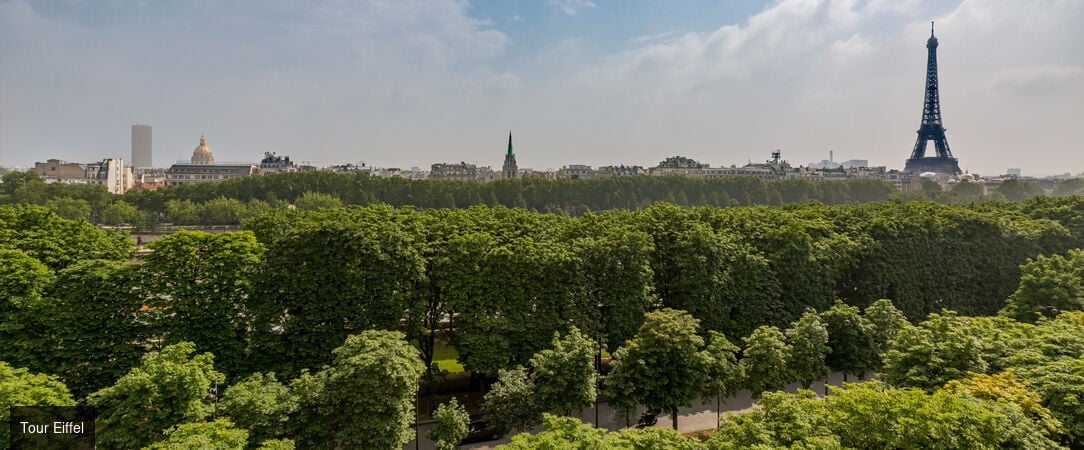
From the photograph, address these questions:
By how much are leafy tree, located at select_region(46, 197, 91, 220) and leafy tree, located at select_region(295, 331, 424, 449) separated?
3101 inches

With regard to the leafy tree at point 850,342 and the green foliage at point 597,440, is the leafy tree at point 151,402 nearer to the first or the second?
the green foliage at point 597,440

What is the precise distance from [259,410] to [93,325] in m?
9.50

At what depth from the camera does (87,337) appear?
21953mm

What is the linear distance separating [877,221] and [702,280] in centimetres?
1596

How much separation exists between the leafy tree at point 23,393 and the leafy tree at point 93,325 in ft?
10.9

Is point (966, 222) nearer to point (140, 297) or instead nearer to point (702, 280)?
point (702, 280)

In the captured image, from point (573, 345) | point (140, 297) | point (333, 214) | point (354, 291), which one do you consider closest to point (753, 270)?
point (573, 345)

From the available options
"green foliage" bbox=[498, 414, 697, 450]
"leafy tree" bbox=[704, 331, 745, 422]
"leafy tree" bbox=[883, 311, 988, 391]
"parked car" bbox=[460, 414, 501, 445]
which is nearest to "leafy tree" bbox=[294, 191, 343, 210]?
"parked car" bbox=[460, 414, 501, 445]

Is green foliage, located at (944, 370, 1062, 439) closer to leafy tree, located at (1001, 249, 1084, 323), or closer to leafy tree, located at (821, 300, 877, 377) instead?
leafy tree, located at (821, 300, 877, 377)

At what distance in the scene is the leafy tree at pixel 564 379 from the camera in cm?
2244

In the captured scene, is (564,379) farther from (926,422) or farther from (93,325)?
(93,325)

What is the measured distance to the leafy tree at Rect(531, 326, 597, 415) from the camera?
22.4 m

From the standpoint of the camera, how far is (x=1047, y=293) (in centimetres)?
3058

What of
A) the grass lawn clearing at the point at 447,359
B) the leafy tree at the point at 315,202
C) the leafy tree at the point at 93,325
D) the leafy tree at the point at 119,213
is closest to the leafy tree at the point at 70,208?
the leafy tree at the point at 119,213
